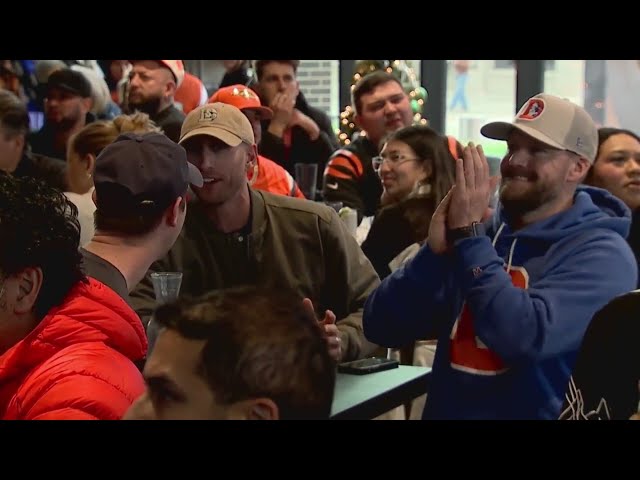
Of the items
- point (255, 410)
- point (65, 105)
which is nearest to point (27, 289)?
point (255, 410)

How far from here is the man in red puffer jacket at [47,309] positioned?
4.24 feet

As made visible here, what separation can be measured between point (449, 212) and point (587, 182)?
0.96m

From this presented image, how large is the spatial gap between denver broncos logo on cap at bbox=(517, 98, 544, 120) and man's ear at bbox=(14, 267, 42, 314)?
982 mm

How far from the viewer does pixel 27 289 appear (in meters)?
1.36

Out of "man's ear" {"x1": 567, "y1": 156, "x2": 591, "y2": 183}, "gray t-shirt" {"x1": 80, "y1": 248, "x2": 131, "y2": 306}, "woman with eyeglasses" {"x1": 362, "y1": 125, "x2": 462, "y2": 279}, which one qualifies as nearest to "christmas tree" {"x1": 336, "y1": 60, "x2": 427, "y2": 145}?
"woman with eyeglasses" {"x1": 362, "y1": 125, "x2": 462, "y2": 279}

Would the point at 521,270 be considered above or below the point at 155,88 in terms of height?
below

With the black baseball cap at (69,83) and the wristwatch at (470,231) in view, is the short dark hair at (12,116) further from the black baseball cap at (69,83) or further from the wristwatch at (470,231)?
the wristwatch at (470,231)

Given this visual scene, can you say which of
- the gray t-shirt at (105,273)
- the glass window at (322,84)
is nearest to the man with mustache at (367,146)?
the gray t-shirt at (105,273)

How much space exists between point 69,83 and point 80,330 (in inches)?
102

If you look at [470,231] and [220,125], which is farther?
[220,125]

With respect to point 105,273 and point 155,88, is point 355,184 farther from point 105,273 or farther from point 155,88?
point 105,273

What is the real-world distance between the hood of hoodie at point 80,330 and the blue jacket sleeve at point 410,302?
75 centimetres
